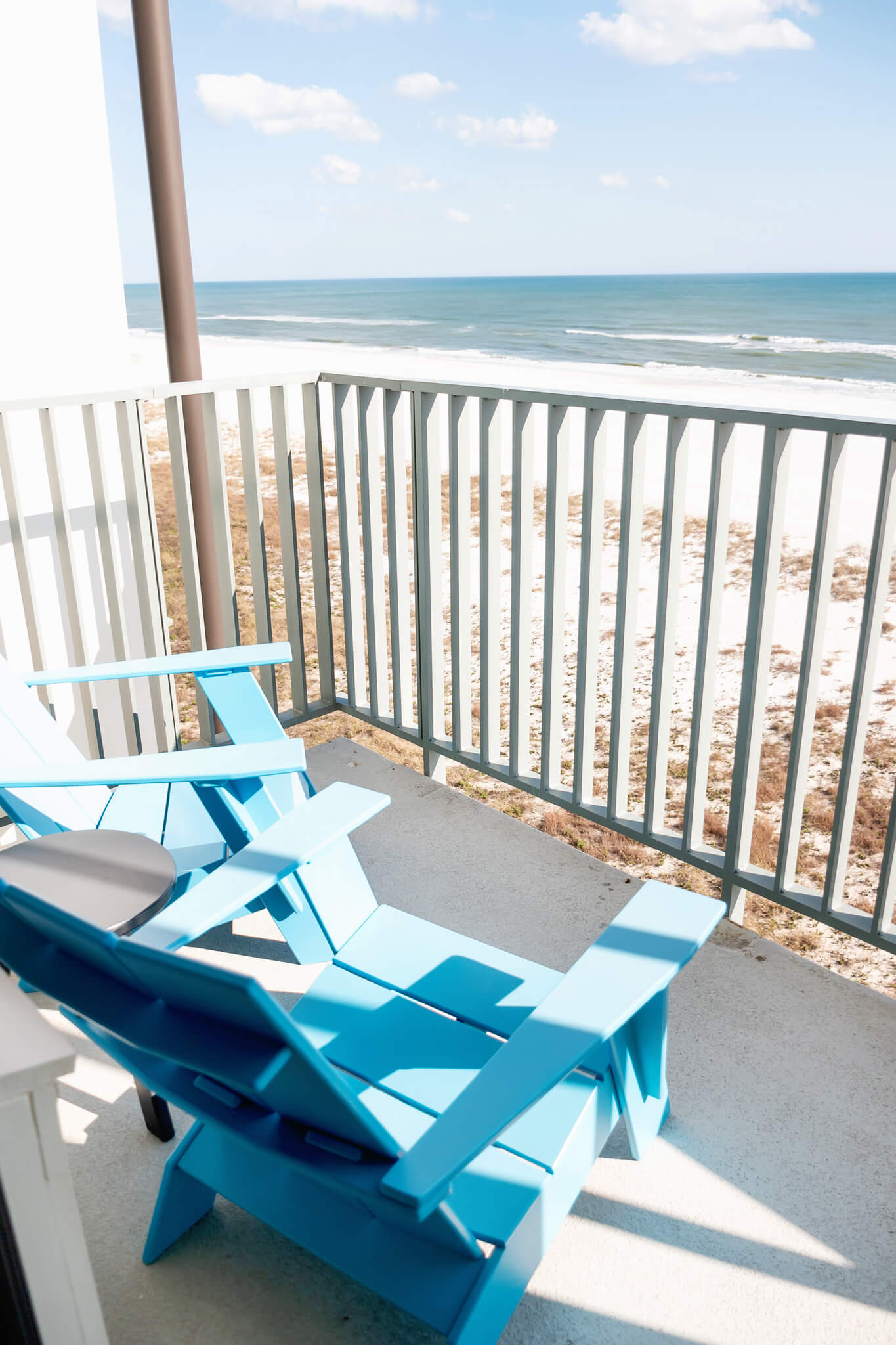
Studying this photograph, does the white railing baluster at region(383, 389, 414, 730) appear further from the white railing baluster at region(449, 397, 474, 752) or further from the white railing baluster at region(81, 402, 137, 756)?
the white railing baluster at region(81, 402, 137, 756)

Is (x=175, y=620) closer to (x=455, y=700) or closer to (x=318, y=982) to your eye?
(x=455, y=700)

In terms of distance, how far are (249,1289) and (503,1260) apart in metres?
0.50

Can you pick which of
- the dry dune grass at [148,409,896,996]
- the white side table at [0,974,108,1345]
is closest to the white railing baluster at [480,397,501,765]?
the dry dune grass at [148,409,896,996]

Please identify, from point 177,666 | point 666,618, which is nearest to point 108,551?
point 177,666

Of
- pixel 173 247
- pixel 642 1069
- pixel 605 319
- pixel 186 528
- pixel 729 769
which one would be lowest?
pixel 729 769

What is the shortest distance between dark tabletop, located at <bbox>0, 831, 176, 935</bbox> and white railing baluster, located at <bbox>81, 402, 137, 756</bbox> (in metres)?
0.98

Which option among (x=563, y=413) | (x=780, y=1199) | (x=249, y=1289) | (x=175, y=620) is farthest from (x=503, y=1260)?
(x=175, y=620)

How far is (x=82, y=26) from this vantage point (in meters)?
3.59

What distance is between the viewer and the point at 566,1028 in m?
1.20

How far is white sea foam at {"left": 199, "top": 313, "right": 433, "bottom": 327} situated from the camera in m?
38.1

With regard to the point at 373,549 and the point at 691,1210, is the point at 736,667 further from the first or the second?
the point at 691,1210

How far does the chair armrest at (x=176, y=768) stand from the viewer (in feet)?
5.61

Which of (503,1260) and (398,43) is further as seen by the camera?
(398,43)

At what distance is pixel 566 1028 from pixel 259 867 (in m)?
0.60
